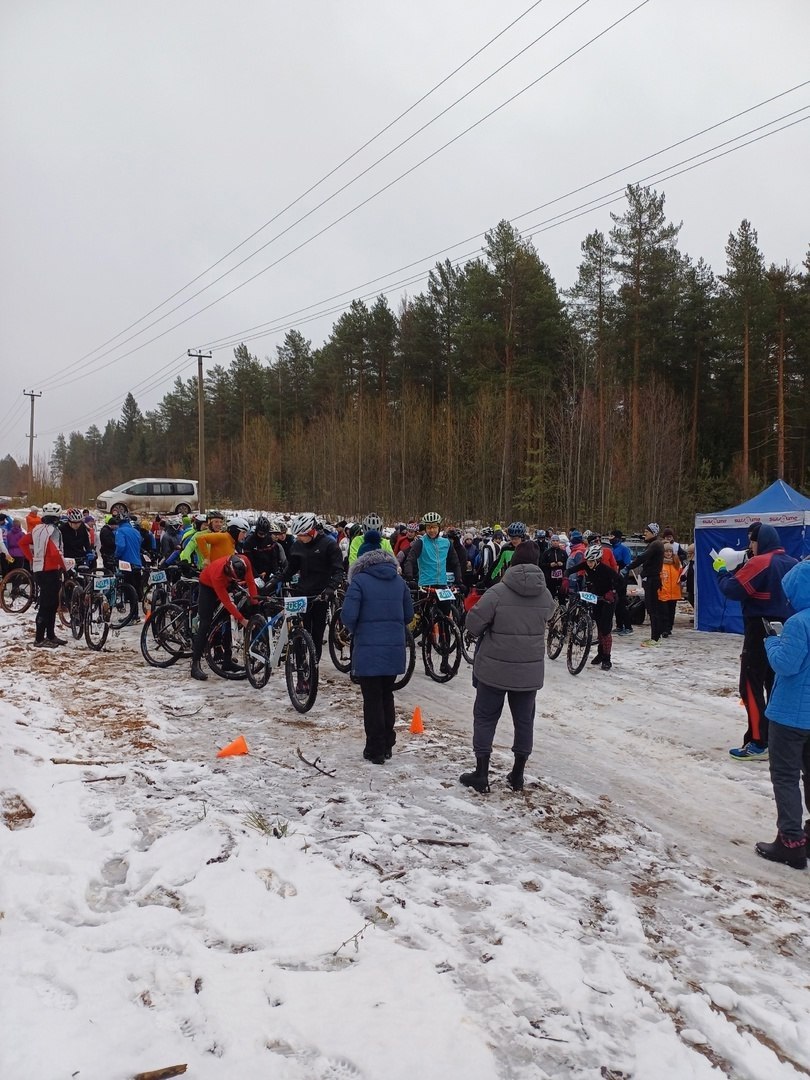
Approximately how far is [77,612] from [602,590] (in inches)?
310

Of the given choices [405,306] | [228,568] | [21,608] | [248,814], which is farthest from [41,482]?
[248,814]

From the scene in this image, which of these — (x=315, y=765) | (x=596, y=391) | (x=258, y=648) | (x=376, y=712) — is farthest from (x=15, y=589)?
(x=596, y=391)

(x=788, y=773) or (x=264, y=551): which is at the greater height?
(x=264, y=551)

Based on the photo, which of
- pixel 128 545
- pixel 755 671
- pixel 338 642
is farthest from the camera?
pixel 128 545

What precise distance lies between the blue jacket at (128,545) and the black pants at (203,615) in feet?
12.0

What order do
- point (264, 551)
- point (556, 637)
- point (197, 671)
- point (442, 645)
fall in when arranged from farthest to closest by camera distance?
point (556, 637) < point (264, 551) < point (442, 645) < point (197, 671)

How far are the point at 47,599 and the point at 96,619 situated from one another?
0.75 metres

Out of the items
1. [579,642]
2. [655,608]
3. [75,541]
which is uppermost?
[75,541]

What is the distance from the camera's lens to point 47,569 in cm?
1010

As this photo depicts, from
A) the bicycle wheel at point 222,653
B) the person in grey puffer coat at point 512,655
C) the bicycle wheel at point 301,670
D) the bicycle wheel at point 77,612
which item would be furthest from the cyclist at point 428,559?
the bicycle wheel at point 77,612

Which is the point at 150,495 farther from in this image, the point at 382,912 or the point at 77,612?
the point at 382,912

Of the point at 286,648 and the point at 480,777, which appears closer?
the point at 480,777

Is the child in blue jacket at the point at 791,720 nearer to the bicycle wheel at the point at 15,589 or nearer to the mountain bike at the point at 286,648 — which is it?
the mountain bike at the point at 286,648

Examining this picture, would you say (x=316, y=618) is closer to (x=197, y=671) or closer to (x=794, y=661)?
(x=197, y=671)
